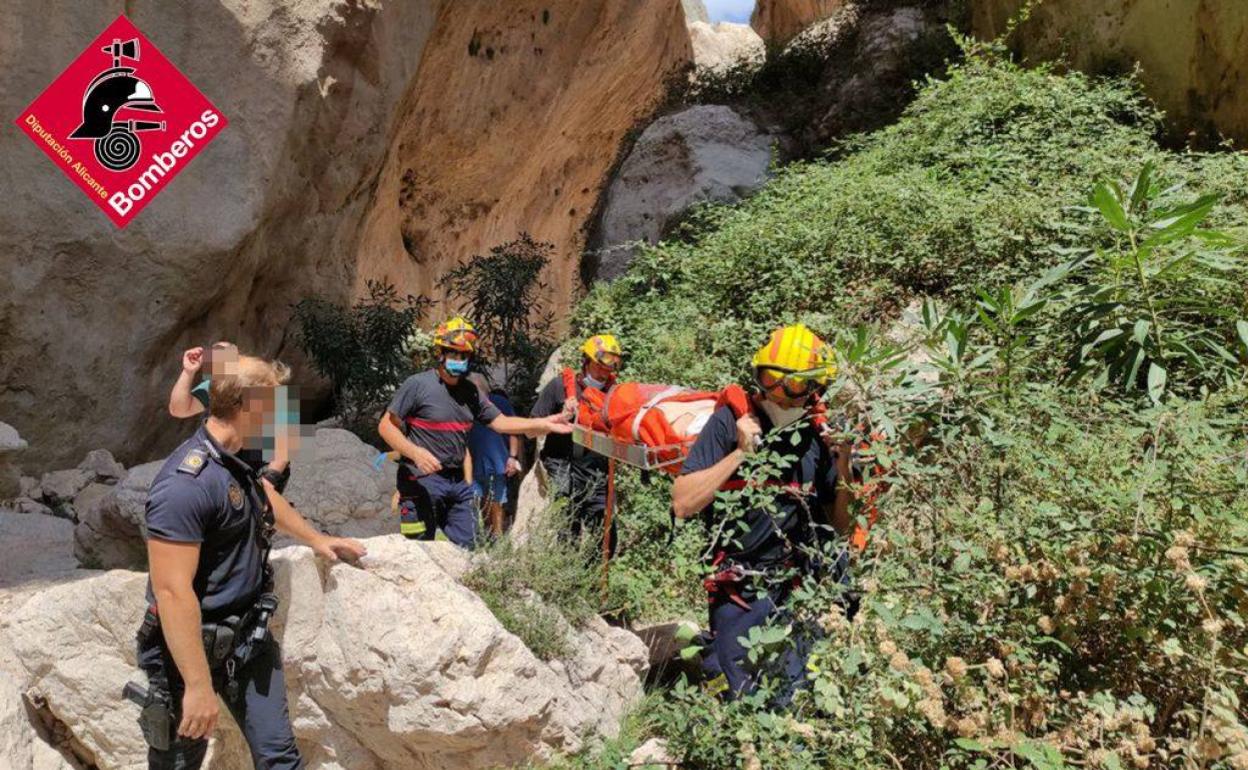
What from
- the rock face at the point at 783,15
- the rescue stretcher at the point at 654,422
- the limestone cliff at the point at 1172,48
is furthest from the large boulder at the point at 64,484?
the rock face at the point at 783,15

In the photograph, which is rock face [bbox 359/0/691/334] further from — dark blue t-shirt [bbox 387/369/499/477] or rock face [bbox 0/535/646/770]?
rock face [bbox 0/535/646/770]

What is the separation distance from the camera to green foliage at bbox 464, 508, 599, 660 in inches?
155

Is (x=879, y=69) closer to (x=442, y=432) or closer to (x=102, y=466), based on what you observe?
(x=442, y=432)

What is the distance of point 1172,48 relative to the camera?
860 cm

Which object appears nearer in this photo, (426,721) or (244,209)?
(426,721)

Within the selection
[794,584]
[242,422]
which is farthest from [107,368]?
[794,584]

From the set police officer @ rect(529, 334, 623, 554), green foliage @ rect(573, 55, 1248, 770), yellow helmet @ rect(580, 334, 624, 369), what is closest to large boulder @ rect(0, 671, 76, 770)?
green foliage @ rect(573, 55, 1248, 770)

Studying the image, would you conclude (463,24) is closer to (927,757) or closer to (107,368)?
(107,368)

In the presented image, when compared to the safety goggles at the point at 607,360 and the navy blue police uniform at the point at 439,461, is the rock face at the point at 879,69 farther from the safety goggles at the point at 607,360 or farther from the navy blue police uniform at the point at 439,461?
the navy blue police uniform at the point at 439,461

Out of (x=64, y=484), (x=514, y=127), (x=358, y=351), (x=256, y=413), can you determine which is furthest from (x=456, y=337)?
(x=514, y=127)

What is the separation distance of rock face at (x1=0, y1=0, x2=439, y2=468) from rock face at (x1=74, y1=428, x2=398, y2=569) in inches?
53.5

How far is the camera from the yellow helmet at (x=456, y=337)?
5699 mm

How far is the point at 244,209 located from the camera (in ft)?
29.4

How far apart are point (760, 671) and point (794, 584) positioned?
58cm
